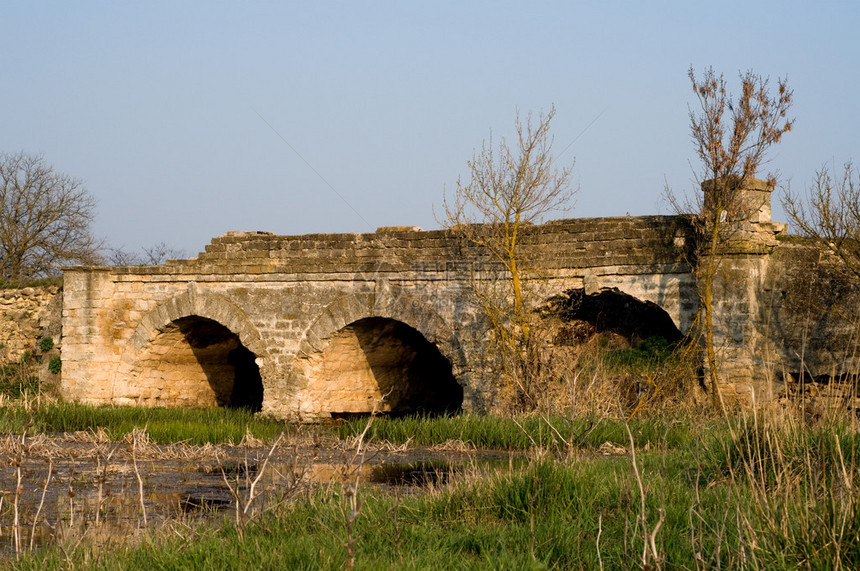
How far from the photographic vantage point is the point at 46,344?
53.8 feet

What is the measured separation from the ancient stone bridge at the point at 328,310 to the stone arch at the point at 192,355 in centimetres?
2

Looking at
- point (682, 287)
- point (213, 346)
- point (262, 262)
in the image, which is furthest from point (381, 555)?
point (213, 346)

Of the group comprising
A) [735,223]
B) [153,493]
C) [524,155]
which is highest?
[524,155]

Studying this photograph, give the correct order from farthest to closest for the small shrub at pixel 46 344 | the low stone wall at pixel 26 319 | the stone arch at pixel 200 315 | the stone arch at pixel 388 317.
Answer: the low stone wall at pixel 26 319 < the small shrub at pixel 46 344 < the stone arch at pixel 200 315 < the stone arch at pixel 388 317

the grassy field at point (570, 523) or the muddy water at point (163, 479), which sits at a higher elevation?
the grassy field at point (570, 523)

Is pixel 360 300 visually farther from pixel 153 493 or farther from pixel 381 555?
pixel 381 555

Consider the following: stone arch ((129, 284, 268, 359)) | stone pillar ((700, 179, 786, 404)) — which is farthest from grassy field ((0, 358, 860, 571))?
stone arch ((129, 284, 268, 359))

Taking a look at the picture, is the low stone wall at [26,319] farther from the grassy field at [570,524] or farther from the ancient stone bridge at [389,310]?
the grassy field at [570,524]

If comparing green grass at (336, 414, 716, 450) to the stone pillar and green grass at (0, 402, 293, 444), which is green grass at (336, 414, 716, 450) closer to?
the stone pillar

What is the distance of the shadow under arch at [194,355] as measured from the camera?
570 inches

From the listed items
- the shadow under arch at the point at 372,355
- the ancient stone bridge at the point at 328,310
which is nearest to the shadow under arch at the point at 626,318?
the ancient stone bridge at the point at 328,310

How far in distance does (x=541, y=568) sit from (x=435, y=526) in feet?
4.03

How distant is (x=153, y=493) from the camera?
8.19 metres

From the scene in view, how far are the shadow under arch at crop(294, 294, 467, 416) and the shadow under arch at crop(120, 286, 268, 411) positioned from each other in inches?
34.7
